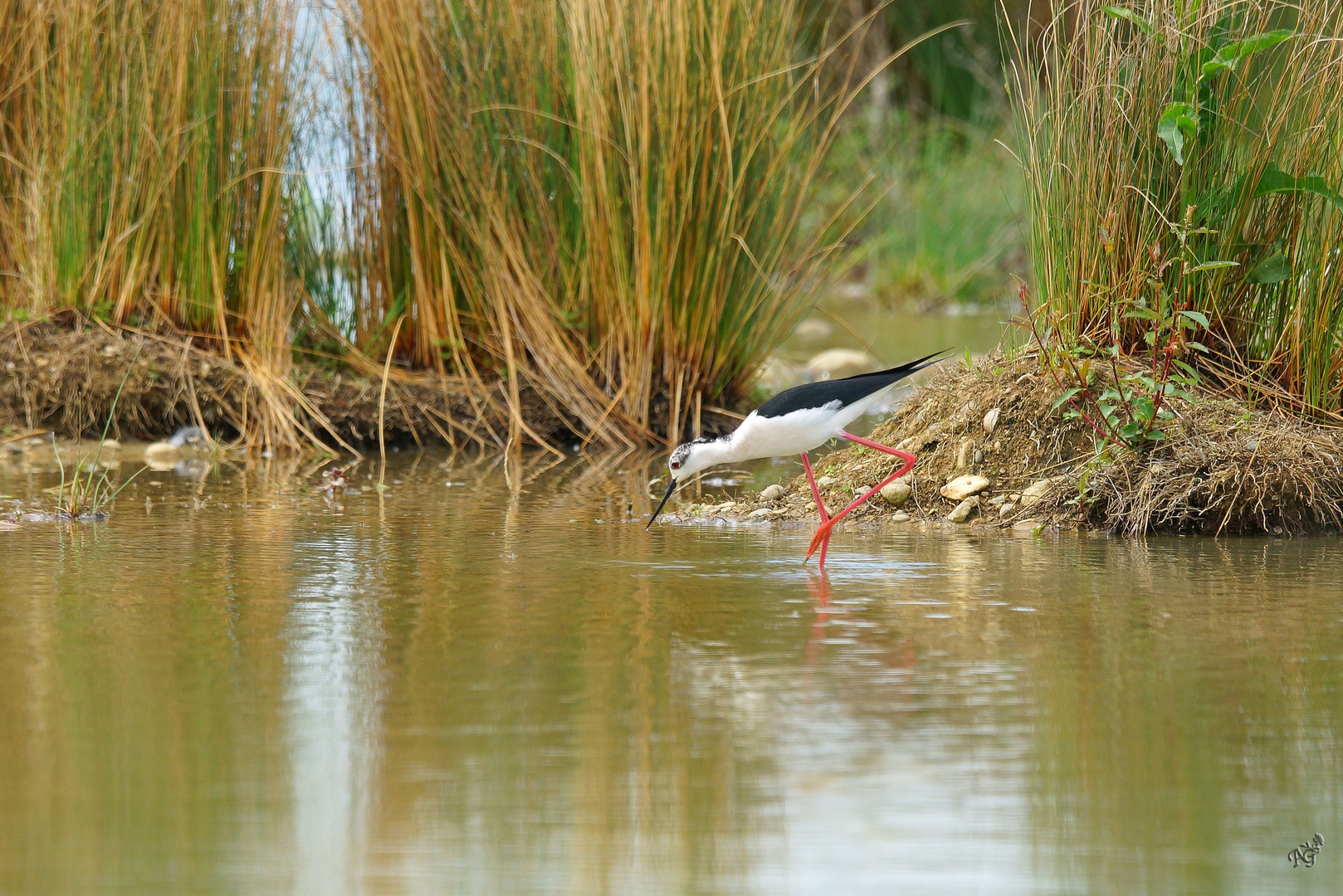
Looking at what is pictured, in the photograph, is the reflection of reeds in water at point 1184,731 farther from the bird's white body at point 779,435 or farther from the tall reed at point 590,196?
the tall reed at point 590,196

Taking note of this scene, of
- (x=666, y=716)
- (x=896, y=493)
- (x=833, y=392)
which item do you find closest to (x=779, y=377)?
(x=896, y=493)

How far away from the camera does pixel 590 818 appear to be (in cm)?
240

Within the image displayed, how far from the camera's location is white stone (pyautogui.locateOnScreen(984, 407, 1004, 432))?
17.2 ft

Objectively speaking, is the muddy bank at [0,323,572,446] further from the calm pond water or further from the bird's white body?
the bird's white body

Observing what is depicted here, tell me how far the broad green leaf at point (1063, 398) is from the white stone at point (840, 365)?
4.26 metres

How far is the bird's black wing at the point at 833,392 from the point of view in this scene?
4672mm

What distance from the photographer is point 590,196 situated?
22.4 ft

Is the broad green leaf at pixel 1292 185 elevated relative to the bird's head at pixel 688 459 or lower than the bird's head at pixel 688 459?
elevated

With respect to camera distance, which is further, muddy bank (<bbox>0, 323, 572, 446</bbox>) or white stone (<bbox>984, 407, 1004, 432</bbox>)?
muddy bank (<bbox>0, 323, 572, 446</bbox>)

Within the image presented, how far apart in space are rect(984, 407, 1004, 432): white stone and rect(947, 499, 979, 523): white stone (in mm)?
266

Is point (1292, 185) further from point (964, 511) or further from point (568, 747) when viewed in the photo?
point (568, 747)

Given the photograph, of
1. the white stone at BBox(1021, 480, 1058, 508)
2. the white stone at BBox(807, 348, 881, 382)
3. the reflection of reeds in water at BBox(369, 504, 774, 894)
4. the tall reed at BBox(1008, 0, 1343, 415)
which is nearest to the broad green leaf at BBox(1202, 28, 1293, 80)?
the tall reed at BBox(1008, 0, 1343, 415)

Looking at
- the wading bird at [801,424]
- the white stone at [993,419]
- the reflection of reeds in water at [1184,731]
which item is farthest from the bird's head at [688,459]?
the reflection of reeds in water at [1184,731]

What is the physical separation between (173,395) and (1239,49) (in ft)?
15.2
